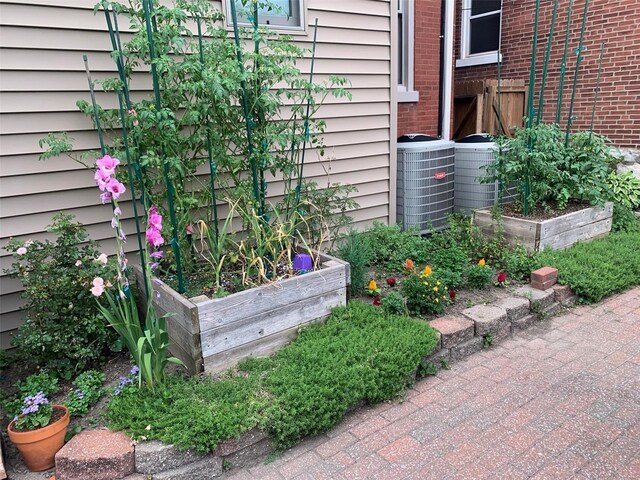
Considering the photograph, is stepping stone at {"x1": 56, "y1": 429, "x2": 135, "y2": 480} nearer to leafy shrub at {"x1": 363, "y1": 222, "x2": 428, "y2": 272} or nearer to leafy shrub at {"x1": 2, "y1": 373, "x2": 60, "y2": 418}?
leafy shrub at {"x1": 2, "y1": 373, "x2": 60, "y2": 418}

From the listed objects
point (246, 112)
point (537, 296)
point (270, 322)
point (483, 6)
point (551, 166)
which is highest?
point (483, 6)

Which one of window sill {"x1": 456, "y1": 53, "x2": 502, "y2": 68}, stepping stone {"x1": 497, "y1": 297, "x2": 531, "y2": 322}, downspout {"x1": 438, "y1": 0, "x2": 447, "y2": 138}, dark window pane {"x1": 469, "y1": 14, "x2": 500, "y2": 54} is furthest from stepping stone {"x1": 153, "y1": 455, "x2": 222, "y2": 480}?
dark window pane {"x1": 469, "y1": 14, "x2": 500, "y2": 54}

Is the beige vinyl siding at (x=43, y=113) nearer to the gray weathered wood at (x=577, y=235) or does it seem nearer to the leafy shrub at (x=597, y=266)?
the leafy shrub at (x=597, y=266)

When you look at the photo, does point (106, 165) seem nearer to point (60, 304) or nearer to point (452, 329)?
point (60, 304)

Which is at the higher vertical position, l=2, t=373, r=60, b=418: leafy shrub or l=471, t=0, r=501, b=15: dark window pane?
l=471, t=0, r=501, b=15: dark window pane

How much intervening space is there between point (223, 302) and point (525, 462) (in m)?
1.72

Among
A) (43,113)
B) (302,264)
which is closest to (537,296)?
(302,264)

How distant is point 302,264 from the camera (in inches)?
127

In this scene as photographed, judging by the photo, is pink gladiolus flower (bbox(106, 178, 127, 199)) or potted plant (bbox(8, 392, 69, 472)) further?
pink gladiolus flower (bbox(106, 178, 127, 199))

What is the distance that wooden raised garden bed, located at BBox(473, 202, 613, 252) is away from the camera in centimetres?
450

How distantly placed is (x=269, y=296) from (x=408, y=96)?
14.4 ft

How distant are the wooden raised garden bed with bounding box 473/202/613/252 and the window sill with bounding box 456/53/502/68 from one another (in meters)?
4.08

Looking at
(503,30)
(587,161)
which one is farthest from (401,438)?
(503,30)

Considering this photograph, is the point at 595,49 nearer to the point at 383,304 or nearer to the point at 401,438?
the point at 383,304
